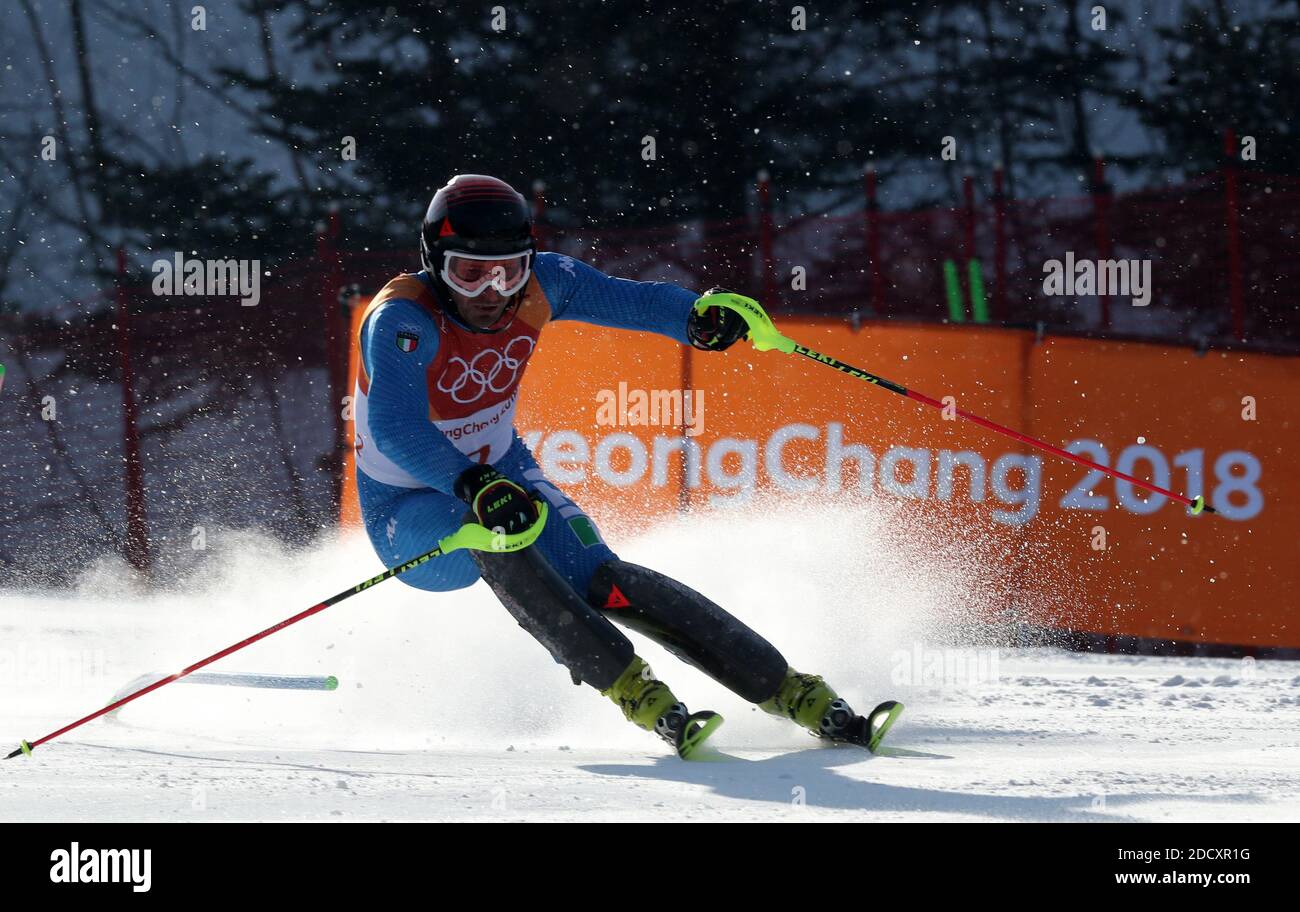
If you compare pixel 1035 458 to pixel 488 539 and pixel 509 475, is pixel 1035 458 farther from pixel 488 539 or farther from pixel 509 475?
pixel 488 539

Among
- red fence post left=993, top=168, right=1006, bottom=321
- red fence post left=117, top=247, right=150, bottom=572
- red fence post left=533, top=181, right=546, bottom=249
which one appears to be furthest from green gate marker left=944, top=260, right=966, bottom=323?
red fence post left=117, top=247, right=150, bottom=572

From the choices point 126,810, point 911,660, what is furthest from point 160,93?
point 126,810

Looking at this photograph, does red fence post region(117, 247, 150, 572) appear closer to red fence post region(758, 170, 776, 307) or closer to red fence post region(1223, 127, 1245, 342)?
red fence post region(758, 170, 776, 307)

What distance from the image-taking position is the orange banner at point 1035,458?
671cm

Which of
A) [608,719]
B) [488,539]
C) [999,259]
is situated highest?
[999,259]

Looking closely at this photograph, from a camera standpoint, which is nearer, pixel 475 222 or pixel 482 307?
pixel 475 222

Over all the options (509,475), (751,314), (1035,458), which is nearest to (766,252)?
(1035,458)

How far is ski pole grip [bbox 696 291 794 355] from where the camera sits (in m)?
4.40

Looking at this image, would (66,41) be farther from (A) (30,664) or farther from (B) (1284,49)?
(B) (1284,49)

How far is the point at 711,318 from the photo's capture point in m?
4.41

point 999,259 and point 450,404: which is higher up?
point 999,259

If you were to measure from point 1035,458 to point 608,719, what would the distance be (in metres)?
2.98

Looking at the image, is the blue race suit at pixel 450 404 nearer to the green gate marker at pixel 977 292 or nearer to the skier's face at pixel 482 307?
the skier's face at pixel 482 307

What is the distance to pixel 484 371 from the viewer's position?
13.9 feet
